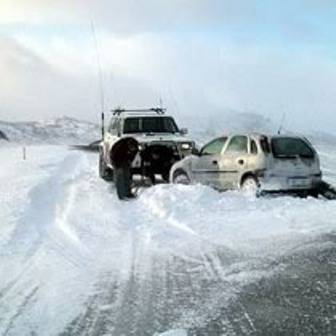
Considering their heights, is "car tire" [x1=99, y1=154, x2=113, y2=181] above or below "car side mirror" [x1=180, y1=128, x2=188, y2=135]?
below

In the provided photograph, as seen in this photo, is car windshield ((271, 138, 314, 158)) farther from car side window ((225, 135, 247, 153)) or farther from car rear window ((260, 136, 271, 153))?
car side window ((225, 135, 247, 153))

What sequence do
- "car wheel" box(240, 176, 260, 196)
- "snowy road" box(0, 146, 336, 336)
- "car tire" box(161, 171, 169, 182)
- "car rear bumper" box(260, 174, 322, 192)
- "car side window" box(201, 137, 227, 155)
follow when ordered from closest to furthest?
"snowy road" box(0, 146, 336, 336) → "car rear bumper" box(260, 174, 322, 192) → "car wheel" box(240, 176, 260, 196) → "car side window" box(201, 137, 227, 155) → "car tire" box(161, 171, 169, 182)

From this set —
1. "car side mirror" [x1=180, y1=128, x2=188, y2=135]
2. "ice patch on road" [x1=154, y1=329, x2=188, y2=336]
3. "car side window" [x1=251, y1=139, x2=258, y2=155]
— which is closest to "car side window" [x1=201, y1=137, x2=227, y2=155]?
"car side window" [x1=251, y1=139, x2=258, y2=155]

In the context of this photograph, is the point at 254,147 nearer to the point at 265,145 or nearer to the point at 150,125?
the point at 265,145

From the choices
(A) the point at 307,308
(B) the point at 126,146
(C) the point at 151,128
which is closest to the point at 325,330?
(A) the point at 307,308

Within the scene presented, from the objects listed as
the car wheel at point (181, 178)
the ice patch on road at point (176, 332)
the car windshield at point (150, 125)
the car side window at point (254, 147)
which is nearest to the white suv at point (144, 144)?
the car windshield at point (150, 125)

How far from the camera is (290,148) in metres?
16.6

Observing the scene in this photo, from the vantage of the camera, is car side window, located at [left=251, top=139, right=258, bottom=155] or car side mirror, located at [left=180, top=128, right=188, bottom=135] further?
car side mirror, located at [left=180, top=128, right=188, bottom=135]

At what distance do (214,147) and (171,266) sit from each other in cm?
882

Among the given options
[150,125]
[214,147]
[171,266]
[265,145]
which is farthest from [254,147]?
[171,266]

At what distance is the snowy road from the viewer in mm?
7242

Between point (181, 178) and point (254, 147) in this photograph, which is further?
point (181, 178)

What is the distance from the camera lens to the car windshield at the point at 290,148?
54.0ft

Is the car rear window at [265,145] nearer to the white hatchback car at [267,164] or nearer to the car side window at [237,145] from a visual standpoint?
the white hatchback car at [267,164]
